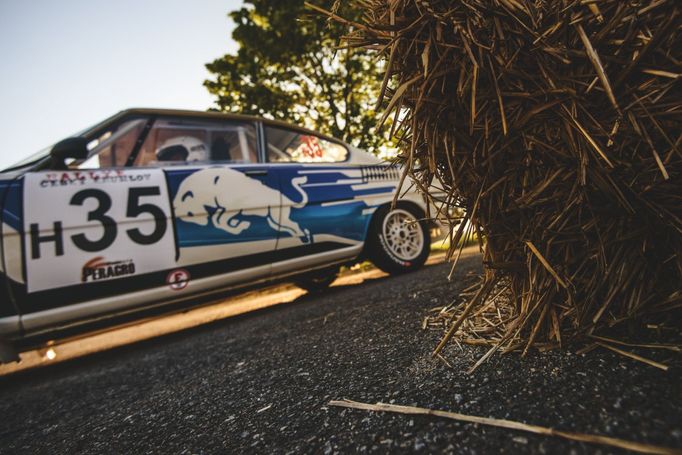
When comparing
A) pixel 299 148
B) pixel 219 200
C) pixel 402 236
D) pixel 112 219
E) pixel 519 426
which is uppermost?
pixel 299 148

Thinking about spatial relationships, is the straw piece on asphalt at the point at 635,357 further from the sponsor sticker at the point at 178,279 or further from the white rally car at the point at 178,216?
the sponsor sticker at the point at 178,279

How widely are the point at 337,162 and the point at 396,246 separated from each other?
3.27 ft

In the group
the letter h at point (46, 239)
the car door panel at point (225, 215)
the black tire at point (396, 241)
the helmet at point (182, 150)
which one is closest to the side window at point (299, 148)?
the car door panel at point (225, 215)

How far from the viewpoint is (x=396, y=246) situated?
337 cm

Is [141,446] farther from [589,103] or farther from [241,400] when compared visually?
[589,103]

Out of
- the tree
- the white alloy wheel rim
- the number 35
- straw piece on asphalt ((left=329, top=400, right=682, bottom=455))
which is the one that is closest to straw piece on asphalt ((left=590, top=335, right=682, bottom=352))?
straw piece on asphalt ((left=329, top=400, right=682, bottom=455))

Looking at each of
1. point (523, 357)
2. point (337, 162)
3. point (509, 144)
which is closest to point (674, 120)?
point (509, 144)

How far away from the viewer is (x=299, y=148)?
3270 millimetres

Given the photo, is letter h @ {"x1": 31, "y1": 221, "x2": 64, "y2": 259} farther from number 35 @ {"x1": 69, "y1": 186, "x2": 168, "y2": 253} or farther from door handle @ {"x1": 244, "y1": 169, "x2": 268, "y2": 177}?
door handle @ {"x1": 244, "y1": 169, "x2": 268, "y2": 177}

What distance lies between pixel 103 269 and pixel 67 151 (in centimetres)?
75

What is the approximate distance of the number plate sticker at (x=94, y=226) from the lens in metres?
1.98

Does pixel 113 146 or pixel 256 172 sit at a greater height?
pixel 113 146

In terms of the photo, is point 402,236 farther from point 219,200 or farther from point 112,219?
point 112,219

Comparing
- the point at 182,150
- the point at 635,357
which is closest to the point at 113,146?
the point at 182,150
